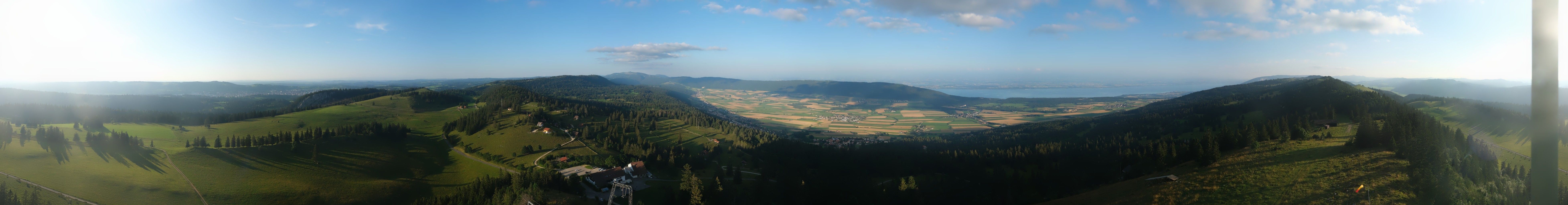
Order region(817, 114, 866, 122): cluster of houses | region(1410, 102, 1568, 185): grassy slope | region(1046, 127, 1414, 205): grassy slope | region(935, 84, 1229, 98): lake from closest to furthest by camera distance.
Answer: region(1410, 102, 1568, 185): grassy slope < region(1046, 127, 1414, 205): grassy slope < region(817, 114, 866, 122): cluster of houses < region(935, 84, 1229, 98): lake

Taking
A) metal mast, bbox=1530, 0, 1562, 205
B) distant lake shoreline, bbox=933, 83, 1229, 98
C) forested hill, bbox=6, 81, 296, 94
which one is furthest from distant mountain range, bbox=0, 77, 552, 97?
distant lake shoreline, bbox=933, 83, 1229, 98

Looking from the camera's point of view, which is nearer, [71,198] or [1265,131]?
[71,198]

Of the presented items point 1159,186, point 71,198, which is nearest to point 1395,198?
point 1159,186

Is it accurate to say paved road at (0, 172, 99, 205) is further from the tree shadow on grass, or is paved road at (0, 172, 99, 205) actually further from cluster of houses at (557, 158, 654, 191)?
cluster of houses at (557, 158, 654, 191)

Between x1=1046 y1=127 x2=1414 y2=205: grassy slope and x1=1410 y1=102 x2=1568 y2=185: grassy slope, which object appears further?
x1=1046 y1=127 x2=1414 y2=205: grassy slope

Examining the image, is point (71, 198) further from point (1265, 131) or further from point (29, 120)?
point (1265, 131)

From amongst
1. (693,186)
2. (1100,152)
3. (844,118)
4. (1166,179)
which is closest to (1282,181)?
(1166,179)

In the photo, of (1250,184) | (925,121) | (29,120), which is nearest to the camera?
(1250,184)
